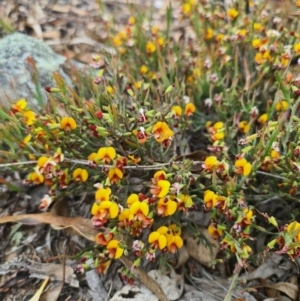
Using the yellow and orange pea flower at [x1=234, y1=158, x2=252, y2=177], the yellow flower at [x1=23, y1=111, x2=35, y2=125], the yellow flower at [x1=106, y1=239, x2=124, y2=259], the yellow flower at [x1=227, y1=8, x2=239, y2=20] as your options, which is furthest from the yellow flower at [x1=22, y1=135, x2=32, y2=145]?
the yellow flower at [x1=227, y1=8, x2=239, y2=20]

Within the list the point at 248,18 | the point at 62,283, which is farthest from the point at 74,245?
the point at 248,18

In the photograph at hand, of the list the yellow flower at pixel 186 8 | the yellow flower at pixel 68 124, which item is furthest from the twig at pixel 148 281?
the yellow flower at pixel 186 8

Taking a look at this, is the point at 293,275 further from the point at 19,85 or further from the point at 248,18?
the point at 19,85

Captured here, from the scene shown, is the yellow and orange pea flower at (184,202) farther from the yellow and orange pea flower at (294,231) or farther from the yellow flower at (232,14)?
the yellow flower at (232,14)

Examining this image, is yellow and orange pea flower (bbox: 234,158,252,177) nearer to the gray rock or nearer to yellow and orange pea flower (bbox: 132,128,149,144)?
yellow and orange pea flower (bbox: 132,128,149,144)

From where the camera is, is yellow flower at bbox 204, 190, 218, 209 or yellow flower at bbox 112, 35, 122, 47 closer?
yellow flower at bbox 204, 190, 218, 209

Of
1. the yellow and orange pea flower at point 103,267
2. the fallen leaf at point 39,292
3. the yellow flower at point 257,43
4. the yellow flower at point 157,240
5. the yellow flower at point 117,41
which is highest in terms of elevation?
the yellow flower at point 257,43

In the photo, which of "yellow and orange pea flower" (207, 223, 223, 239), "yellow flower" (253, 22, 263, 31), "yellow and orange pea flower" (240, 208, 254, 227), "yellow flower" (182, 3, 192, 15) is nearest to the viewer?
"yellow and orange pea flower" (240, 208, 254, 227)
